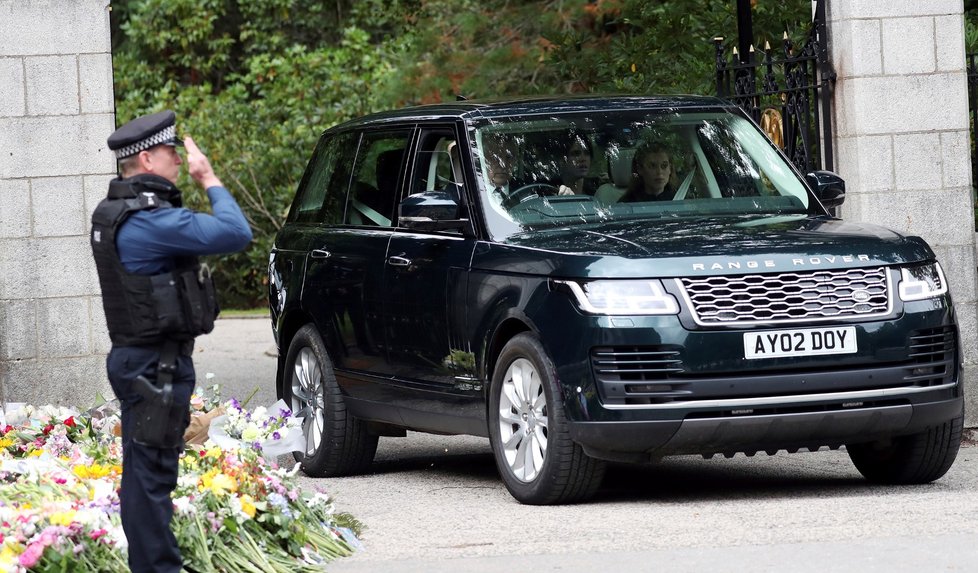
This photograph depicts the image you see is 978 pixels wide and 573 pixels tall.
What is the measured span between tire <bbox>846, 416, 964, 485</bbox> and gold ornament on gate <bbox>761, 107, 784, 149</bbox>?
10.3 ft

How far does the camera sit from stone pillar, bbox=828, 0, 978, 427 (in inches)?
430

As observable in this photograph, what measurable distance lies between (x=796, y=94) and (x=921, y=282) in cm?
314

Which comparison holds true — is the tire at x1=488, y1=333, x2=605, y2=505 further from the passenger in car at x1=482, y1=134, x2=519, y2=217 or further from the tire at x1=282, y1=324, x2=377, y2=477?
the tire at x1=282, y1=324, x2=377, y2=477

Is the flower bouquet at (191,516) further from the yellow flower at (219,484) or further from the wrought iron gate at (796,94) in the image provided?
the wrought iron gate at (796,94)

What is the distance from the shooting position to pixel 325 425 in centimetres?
1033

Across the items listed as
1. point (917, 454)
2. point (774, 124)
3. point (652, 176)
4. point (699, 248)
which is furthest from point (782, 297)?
point (774, 124)

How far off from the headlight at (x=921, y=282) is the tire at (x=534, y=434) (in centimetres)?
153

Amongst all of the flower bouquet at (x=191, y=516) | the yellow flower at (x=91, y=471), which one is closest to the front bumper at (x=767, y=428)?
the flower bouquet at (x=191, y=516)

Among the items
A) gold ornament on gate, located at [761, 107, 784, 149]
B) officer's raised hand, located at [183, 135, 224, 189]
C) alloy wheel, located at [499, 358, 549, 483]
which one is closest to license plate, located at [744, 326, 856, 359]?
alloy wheel, located at [499, 358, 549, 483]

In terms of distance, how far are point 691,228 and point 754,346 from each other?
82 centimetres

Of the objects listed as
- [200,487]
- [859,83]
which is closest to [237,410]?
[200,487]

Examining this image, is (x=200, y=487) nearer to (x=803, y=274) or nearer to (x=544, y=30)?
(x=803, y=274)

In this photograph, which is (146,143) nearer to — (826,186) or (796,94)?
(826,186)

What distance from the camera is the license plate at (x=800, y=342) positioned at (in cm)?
793
